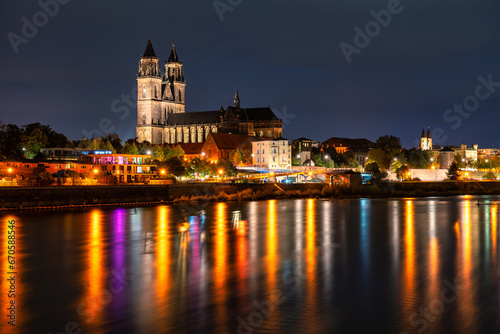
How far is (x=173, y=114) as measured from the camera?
16438 centimetres

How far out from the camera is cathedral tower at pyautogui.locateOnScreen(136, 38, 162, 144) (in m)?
160

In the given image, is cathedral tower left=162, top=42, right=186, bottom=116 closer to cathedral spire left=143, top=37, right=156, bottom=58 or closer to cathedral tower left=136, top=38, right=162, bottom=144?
cathedral tower left=136, top=38, right=162, bottom=144

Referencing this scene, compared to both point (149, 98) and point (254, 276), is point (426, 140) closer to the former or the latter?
point (149, 98)

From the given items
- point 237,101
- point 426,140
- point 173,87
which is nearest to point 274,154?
point 237,101

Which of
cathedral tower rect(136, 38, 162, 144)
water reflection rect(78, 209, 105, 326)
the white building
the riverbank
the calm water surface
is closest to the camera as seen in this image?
the calm water surface

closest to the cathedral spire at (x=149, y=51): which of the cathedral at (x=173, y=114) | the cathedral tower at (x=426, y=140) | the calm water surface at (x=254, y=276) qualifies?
the cathedral at (x=173, y=114)

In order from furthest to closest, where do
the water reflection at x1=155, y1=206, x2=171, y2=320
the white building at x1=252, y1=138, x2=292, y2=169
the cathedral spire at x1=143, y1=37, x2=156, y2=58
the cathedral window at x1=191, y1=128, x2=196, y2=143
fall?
the cathedral spire at x1=143, y1=37, x2=156, y2=58, the cathedral window at x1=191, y1=128, x2=196, y2=143, the white building at x1=252, y1=138, x2=292, y2=169, the water reflection at x1=155, y1=206, x2=171, y2=320

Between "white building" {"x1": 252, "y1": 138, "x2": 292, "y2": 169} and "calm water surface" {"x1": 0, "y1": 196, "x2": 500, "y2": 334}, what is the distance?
73536mm

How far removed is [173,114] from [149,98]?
27.4 feet

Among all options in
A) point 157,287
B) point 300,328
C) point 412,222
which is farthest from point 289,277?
point 412,222

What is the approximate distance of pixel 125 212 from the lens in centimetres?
5038

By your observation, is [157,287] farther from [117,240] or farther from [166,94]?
[166,94]

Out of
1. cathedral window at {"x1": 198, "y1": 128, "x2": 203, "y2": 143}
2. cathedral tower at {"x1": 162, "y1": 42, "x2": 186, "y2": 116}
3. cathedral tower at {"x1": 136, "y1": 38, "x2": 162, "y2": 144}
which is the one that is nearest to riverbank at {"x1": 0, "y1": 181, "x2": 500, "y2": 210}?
cathedral window at {"x1": 198, "y1": 128, "x2": 203, "y2": 143}

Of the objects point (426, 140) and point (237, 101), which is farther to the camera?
point (426, 140)
